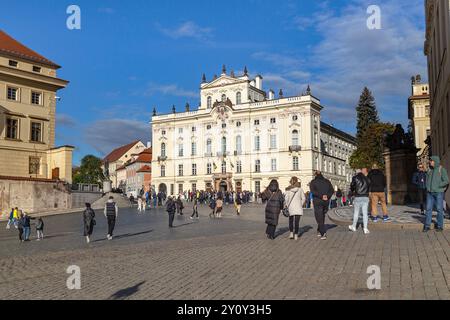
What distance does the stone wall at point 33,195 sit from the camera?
36219 millimetres

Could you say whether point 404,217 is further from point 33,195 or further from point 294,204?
point 33,195

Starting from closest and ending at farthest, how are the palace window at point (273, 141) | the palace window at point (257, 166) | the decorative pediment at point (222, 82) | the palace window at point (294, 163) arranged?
the palace window at point (294, 163)
the palace window at point (273, 141)
the palace window at point (257, 166)
the decorative pediment at point (222, 82)

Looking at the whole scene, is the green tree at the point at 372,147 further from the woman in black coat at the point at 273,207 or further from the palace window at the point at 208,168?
the woman in black coat at the point at 273,207

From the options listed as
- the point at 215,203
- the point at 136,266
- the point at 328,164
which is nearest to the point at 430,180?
the point at 136,266

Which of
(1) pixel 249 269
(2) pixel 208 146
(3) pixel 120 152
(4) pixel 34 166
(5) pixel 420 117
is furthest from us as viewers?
(3) pixel 120 152

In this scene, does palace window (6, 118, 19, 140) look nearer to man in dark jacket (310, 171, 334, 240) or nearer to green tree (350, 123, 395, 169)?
man in dark jacket (310, 171, 334, 240)

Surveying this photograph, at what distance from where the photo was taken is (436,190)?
12.5 meters

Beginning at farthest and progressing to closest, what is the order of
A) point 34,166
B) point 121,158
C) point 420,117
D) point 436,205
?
point 121,158 < point 420,117 < point 34,166 < point 436,205

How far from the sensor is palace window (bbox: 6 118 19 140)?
1662 inches

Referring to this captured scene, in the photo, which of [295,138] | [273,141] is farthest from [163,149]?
[295,138]

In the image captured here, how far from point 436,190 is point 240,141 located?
6633 cm

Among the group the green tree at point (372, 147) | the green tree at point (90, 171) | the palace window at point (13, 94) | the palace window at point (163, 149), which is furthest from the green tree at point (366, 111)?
the green tree at point (90, 171)

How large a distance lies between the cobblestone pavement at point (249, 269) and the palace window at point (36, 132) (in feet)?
110

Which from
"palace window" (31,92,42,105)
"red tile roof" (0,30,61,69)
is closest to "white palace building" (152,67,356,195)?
"palace window" (31,92,42,105)
